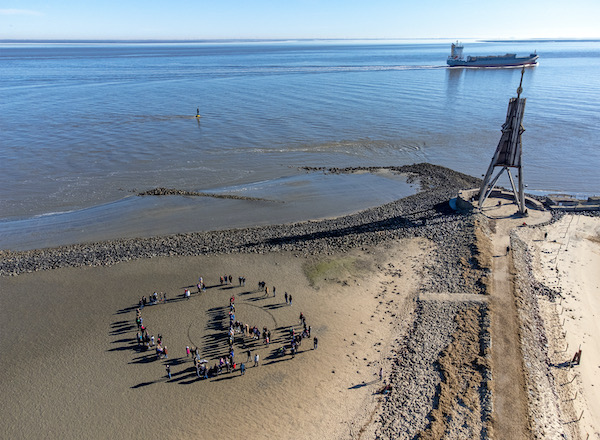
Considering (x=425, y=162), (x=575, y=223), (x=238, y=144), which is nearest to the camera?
(x=575, y=223)

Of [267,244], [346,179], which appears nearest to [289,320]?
[267,244]

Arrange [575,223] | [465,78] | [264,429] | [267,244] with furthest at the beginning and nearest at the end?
[465,78], [575,223], [267,244], [264,429]

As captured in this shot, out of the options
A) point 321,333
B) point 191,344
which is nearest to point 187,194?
point 191,344

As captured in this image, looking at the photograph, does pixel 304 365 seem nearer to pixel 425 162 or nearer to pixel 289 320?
pixel 289 320

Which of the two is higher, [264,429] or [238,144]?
[238,144]

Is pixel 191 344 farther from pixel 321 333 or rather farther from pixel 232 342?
pixel 321 333

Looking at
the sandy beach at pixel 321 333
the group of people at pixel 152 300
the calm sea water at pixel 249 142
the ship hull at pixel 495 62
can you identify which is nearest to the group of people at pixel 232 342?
the group of people at pixel 152 300
